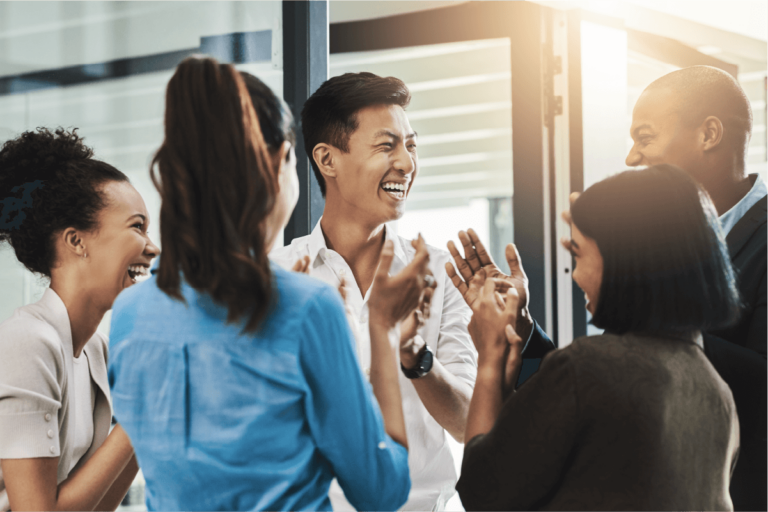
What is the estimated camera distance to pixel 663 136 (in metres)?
1.53

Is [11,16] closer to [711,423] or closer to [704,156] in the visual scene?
[704,156]

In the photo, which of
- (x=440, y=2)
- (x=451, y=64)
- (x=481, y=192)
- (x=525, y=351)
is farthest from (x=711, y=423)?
(x=481, y=192)

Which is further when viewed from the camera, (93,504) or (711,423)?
(93,504)

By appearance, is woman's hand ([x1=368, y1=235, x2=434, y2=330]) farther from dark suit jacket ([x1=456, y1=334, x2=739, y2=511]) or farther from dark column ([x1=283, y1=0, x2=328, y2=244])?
dark column ([x1=283, y1=0, x2=328, y2=244])

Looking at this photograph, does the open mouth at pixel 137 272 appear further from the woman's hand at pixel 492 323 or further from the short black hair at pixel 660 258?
the short black hair at pixel 660 258

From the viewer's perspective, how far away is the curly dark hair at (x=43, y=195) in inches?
55.8

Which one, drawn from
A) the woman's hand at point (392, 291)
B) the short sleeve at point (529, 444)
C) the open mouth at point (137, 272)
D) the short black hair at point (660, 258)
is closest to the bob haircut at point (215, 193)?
the woman's hand at point (392, 291)

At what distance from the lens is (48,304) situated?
1.38m

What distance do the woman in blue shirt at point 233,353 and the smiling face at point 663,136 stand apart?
99 cm

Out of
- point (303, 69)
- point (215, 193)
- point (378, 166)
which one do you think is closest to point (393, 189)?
point (378, 166)

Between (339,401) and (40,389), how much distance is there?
0.71 metres

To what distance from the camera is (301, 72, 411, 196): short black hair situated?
169 cm

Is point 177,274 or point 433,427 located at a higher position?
point 177,274

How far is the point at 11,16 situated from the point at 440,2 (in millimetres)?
1456
